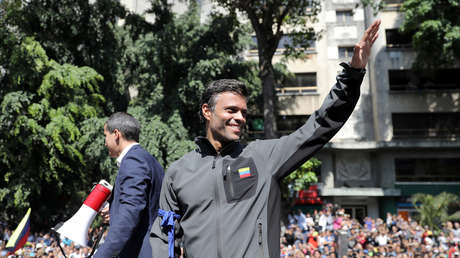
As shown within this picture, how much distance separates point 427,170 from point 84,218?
81.2ft

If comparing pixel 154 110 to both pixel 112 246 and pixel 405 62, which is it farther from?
pixel 405 62

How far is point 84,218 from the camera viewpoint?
10.5 feet

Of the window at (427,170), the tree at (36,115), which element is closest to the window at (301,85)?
the window at (427,170)

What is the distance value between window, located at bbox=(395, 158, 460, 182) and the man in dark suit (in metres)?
23.8

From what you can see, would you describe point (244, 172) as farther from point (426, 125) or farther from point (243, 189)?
point (426, 125)

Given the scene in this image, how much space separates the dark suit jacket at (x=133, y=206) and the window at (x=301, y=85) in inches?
906

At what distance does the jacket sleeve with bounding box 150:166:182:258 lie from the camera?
84.4 inches

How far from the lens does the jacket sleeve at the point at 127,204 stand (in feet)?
8.43

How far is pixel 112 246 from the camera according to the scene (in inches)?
101

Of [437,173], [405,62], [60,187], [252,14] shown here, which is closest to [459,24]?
[405,62]

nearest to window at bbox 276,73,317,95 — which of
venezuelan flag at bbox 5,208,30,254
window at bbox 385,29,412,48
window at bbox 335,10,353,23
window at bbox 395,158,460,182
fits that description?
window at bbox 335,10,353,23

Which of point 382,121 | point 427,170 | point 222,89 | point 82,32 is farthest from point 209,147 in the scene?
point 427,170

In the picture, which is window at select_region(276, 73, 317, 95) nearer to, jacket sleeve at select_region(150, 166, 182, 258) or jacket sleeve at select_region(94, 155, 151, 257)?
jacket sleeve at select_region(94, 155, 151, 257)

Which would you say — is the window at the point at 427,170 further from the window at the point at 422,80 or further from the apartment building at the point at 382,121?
the window at the point at 422,80
